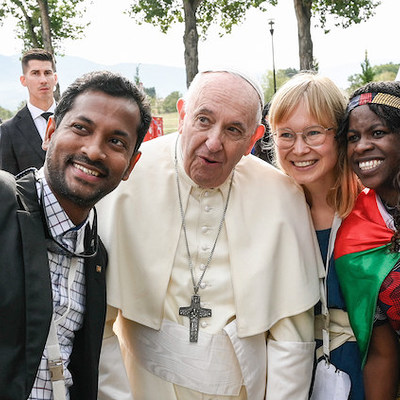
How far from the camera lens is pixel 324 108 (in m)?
2.59

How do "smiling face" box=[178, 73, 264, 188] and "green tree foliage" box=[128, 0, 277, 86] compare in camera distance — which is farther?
"green tree foliage" box=[128, 0, 277, 86]

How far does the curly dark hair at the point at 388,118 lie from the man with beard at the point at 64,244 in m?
1.11

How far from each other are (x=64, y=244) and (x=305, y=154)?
1.39m

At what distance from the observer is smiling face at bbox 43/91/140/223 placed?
72.3 inches

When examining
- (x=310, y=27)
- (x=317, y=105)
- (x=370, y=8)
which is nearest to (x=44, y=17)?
(x=310, y=27)

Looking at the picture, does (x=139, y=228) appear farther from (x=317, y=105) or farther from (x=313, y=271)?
(x=317, y=105)

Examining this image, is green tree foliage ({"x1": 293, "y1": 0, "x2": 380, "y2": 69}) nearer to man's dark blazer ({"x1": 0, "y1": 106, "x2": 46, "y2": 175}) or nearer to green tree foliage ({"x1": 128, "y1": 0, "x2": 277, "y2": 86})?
green tree foliage ({"x1": 128, "y1": 0, "x2": 277, "y2": 86})

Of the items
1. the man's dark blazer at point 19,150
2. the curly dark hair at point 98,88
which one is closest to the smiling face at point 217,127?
the curly dark hair at point 98,88

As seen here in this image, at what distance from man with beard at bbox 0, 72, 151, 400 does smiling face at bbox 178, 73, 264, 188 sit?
304mm

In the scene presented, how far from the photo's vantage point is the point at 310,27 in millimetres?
16109

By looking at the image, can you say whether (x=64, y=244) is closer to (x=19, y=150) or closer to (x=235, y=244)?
(x=235, y=244)

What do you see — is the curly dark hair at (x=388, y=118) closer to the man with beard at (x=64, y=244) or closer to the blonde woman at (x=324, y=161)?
the blonde woman at (x=324, y=161)

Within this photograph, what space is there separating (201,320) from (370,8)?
17.0 m

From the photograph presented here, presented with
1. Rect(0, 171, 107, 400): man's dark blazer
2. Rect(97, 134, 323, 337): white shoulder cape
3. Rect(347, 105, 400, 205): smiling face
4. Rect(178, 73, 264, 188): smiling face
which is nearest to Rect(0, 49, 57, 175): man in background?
Rect(97, 134, 323, 337): white shoulder cape
